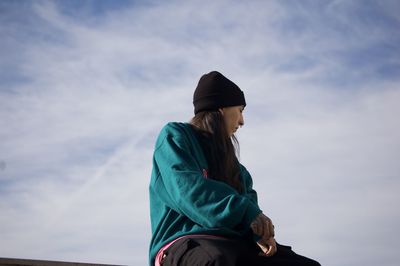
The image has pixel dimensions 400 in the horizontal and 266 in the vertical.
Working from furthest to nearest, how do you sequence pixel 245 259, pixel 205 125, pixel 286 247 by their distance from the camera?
pixel 205 125 < pixel 286 247 < pixel 245 259

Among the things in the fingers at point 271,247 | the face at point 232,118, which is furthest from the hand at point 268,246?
the face at point 232,118

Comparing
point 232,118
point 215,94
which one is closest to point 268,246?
point 232,118

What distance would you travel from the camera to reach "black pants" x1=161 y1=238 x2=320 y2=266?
2.59m

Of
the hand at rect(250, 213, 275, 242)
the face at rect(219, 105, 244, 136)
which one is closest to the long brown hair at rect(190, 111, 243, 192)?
the face at rect(219, 105, 244, 136)

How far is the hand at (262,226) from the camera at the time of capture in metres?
2.81

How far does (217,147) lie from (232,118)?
0.28 metres

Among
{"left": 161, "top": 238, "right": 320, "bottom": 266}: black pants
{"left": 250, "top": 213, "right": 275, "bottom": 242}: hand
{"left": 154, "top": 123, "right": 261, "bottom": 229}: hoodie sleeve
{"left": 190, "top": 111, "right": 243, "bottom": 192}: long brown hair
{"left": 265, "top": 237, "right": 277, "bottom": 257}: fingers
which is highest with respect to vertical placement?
{"left": 190, "top": 111, "right": 243, "bottom": 192}: long brown hair

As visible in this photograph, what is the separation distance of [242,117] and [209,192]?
0.86 meters

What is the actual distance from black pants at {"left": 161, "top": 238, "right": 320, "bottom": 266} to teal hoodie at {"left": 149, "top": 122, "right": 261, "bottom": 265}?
0.26 feet

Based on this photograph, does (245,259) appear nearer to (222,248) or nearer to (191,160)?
(222,248)

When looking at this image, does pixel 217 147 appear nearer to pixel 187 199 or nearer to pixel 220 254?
pixel 187 199

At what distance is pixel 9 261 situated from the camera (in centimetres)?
338

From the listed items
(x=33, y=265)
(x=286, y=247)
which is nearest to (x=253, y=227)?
(x=286, y=247)

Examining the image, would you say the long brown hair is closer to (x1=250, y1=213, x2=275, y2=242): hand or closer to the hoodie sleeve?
the hoodie sleeve
